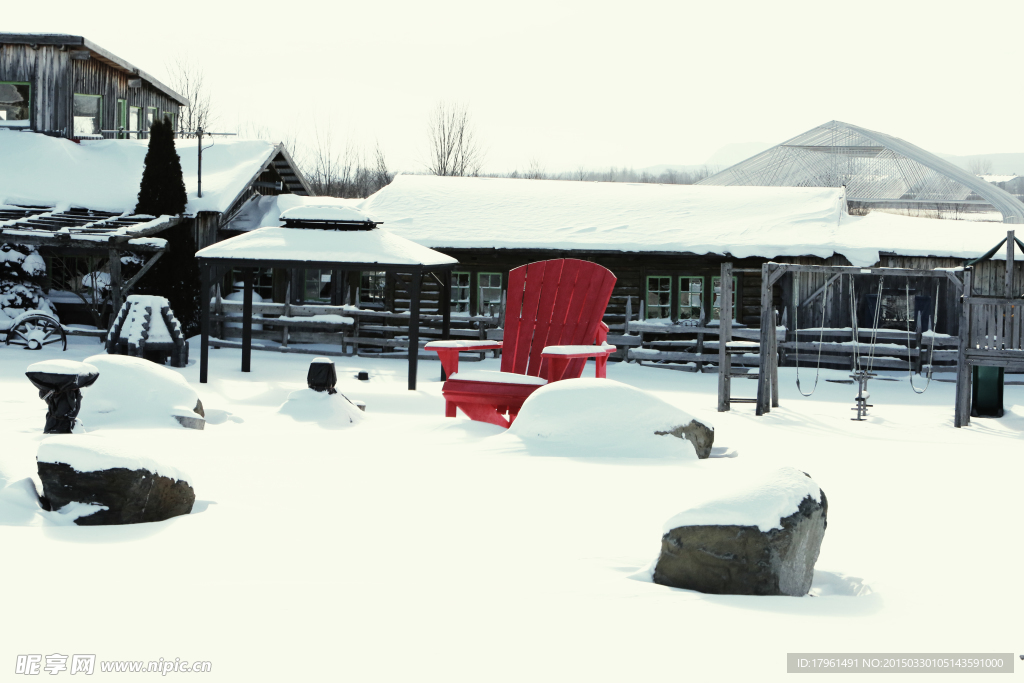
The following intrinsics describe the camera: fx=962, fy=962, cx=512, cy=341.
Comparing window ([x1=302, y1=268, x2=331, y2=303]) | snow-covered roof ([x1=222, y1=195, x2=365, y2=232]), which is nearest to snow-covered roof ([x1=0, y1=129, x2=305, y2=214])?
snow-covered roof ([x1=222, y1=195, x2=365, y2=232])

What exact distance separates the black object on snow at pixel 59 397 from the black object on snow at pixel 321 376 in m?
2.28

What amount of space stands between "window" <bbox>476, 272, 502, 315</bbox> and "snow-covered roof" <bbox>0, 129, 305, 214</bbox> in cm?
471

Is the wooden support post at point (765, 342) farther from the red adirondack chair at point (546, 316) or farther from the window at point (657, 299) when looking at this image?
the window at point (657, 299)

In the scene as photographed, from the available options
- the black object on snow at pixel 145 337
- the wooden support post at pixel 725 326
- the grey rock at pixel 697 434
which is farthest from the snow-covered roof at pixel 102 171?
the grey rock at pixel 697 434

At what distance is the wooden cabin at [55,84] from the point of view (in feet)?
61.0

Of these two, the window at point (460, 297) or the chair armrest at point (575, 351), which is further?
the window at point (460, 297)

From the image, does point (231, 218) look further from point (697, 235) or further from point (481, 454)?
point (481, 454)

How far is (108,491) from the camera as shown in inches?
159

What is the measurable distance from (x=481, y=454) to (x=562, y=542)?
1841mm

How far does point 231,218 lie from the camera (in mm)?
18188

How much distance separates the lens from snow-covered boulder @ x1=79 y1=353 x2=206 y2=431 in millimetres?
7230

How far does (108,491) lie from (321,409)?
4297 mm

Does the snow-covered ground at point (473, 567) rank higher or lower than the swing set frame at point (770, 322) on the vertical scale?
lower

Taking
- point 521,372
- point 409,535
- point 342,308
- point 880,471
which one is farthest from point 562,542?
point 342,308
